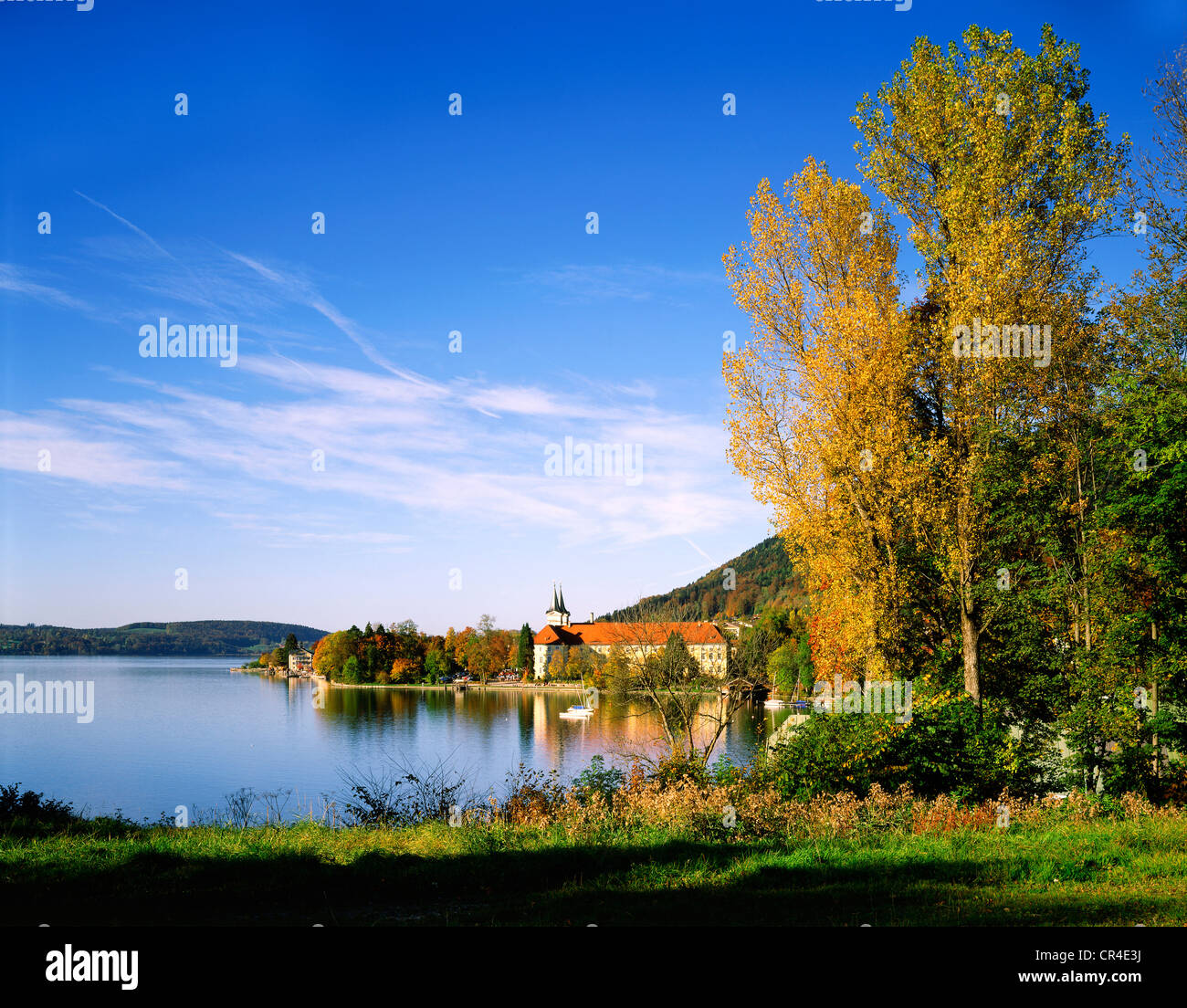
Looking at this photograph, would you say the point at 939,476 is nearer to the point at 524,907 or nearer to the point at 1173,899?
the point at 1173,899

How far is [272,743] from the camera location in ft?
166

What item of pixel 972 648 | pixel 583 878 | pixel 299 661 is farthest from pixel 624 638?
pixel 299 661

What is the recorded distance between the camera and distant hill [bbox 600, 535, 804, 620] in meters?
26.4

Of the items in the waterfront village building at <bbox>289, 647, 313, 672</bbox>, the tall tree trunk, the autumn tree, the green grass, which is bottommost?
the waterfront village building at <bbox>289, 647, 313, 672</bbox>

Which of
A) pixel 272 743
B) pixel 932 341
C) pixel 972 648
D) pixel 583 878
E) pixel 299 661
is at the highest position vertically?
pixel 932 341

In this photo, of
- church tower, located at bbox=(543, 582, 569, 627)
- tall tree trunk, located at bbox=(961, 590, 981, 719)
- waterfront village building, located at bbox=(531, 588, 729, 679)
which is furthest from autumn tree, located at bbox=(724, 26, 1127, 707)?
church tower, located at bbox=(543, 582, 569, 627)

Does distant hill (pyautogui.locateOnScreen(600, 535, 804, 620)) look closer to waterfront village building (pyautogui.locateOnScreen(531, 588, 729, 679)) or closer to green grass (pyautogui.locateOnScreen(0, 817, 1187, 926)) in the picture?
waterfront village building (pyautogui.locateOnScreen(531, 588, 729, 679))

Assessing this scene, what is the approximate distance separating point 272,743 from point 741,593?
6942 centimetres

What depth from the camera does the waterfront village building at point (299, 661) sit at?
16309 cm

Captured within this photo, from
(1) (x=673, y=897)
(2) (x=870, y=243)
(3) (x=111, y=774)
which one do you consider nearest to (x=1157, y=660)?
(2) (x=870, y=243)

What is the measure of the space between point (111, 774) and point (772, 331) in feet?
111

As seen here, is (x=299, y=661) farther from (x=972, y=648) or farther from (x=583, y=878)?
(x=583, y=878)

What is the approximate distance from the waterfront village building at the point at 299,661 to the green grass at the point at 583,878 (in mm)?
159178

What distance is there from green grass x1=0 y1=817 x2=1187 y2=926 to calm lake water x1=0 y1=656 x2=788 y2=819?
729 centimetres
